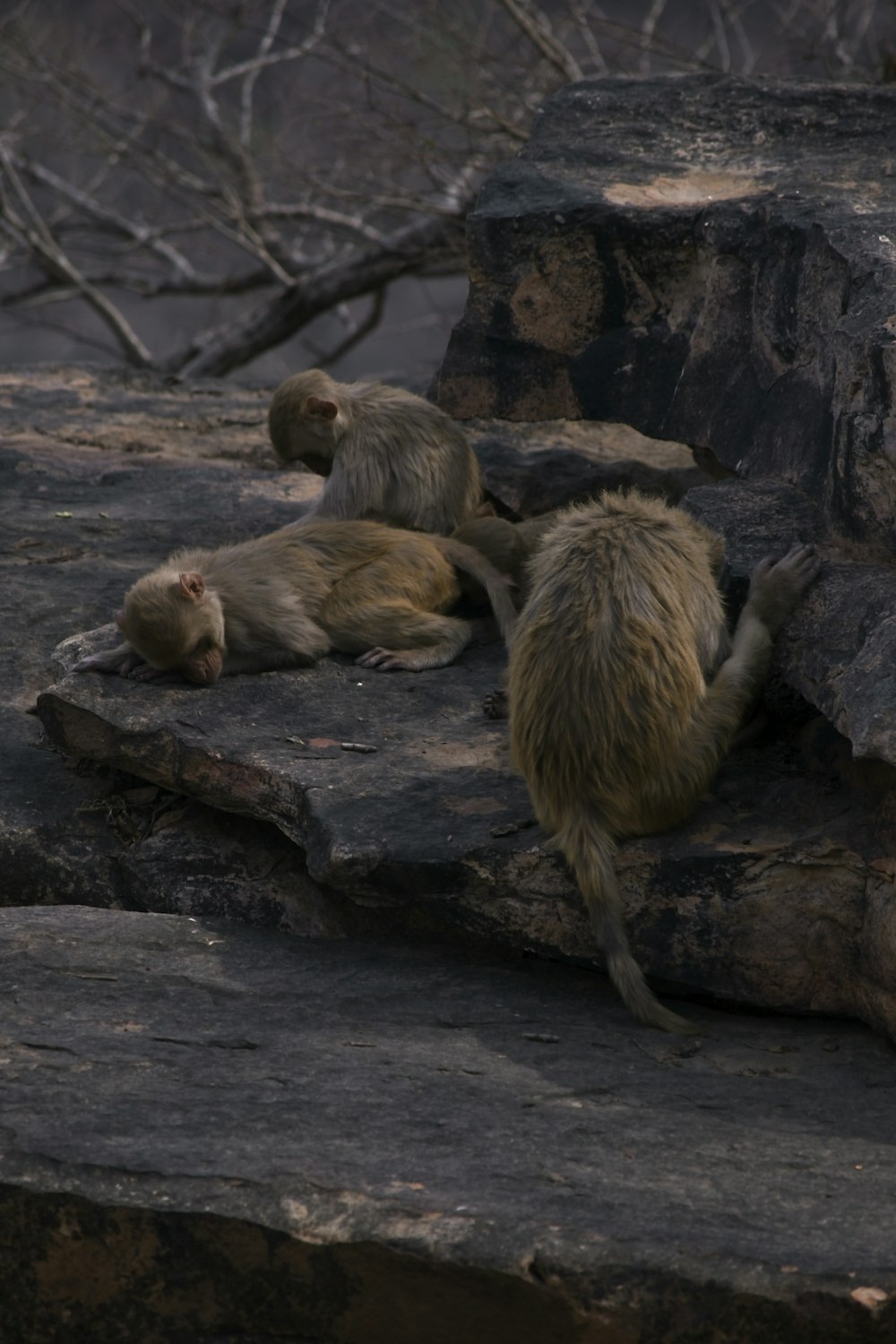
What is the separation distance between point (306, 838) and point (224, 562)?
150cm

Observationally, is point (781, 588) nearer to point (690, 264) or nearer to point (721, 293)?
point (721, 293)

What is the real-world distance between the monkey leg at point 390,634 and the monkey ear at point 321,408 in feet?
3.96

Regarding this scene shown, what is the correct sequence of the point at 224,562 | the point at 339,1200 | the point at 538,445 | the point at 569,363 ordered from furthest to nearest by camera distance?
the point at 538,445, the point at 569,363, the point at 224,562, the point at 339,1200

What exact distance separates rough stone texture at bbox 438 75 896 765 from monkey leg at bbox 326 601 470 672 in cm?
114

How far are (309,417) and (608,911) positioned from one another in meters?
3.18

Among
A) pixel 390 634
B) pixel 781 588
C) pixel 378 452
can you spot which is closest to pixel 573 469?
pixel 378 452

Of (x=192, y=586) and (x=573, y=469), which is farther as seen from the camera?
(x=573, y=469)

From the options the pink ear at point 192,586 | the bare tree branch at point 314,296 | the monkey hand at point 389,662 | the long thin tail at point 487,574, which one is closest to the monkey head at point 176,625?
the pink ear at point 192,586

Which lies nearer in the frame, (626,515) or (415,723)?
(626,515)

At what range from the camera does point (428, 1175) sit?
10.3ft

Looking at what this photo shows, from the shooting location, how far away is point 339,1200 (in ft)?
9.99

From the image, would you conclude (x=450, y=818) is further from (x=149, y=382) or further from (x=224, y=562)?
(x=149, y=382)

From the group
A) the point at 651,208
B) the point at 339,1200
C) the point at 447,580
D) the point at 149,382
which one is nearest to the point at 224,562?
the point at 447,580

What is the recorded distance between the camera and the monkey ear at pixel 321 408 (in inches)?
249
